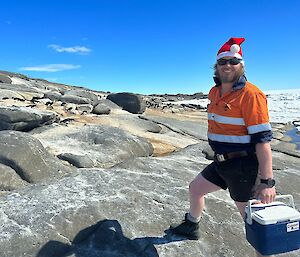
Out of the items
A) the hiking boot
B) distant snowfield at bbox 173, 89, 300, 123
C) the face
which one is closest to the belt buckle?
the face

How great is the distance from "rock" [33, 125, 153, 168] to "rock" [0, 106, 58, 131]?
319 mm

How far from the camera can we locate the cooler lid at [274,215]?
3152 millimetres

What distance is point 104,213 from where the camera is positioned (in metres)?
4.58

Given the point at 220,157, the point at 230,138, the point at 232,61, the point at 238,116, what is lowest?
the point at 220,157

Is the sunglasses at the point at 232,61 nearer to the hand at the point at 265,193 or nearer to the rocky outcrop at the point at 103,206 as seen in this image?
the hand at the point at 265,193

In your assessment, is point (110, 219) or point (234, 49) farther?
point (110, 219)

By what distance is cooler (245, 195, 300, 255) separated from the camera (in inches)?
124

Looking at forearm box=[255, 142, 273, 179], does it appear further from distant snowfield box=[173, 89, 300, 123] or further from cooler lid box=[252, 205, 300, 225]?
distant snowfield box=[173, 89, 300, 123]

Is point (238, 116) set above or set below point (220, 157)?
above

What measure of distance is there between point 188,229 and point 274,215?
138 centimetres

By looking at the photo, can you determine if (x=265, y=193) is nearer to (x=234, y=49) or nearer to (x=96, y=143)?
(x=234, y=49)

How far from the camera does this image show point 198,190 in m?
4.11

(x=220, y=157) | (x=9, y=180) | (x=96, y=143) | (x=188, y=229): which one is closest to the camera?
(x=220, y=157)

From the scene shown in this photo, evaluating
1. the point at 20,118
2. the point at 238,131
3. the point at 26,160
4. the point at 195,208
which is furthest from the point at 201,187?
the point at 20,118
